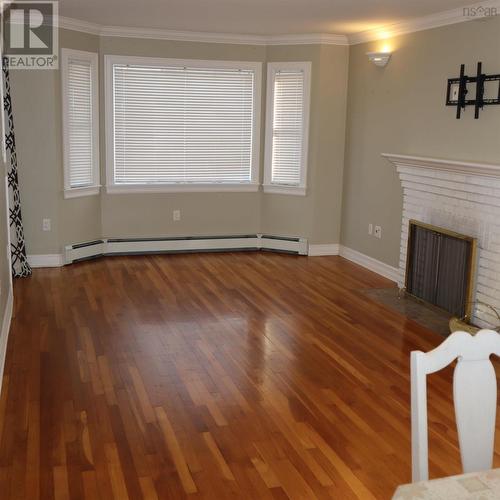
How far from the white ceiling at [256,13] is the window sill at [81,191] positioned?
5.57ft

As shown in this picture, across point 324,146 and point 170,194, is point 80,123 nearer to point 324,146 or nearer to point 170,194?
point 170,194

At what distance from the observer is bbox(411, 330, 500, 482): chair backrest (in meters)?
1.84

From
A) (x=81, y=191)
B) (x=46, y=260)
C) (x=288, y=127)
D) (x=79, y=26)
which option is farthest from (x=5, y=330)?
(x=288, y=127)

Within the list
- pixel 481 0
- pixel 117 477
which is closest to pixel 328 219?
pixel 481 0

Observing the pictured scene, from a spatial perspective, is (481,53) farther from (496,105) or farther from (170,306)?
(170,306)

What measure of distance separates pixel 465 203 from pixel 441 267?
56 cm

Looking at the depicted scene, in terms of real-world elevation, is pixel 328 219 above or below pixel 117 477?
above

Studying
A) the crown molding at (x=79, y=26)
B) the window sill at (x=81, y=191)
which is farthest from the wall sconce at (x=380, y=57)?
the window sill at (x=81, y=191)

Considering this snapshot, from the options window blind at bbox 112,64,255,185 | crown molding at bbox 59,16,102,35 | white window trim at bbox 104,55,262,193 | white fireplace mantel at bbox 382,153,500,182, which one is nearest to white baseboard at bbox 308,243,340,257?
white window trim at bbox 104,55,262,193

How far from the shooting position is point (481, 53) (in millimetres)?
5020

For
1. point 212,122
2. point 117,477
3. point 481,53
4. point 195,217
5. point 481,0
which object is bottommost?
point 117,477

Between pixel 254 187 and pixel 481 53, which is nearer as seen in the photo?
pixel 481 53

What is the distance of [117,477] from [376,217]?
179 inches

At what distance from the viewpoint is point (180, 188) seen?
24.2 ft
